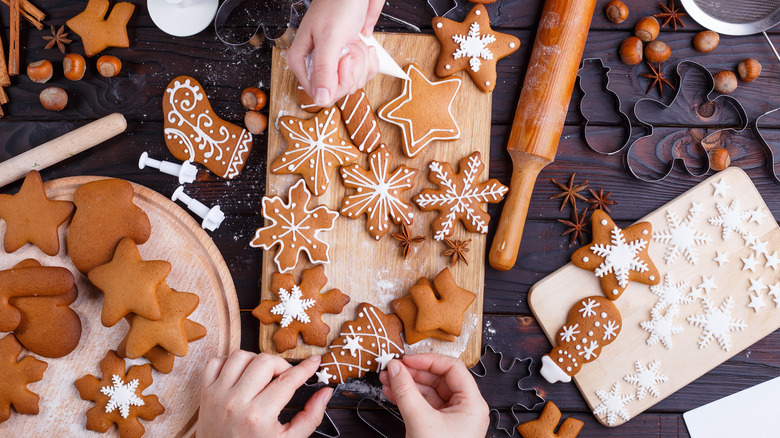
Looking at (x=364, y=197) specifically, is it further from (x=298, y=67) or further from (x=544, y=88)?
(x=544, y=88)

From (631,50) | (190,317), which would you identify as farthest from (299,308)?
(631,50)

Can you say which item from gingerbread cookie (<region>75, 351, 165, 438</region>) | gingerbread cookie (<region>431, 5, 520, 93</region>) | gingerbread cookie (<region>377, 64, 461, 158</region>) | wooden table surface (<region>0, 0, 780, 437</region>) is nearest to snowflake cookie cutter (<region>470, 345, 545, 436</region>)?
wooden table surface (<region>0, 0, 780, 437</region>)

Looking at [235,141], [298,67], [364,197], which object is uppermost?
[298,67]

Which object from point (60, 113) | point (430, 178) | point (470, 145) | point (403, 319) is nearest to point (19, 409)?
point (60, 113)

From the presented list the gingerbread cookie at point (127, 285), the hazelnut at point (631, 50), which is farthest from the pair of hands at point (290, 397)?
the hazelnut at point (631, 50)

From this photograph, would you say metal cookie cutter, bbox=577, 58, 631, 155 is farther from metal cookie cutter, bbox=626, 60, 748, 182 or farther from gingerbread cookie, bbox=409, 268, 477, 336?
gingerbread cookie, bbox=409, 268, 477, 336

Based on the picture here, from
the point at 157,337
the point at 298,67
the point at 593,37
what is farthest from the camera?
the point at 593,37
